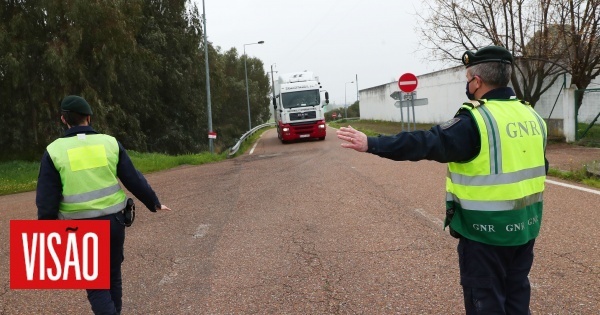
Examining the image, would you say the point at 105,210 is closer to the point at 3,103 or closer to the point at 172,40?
the point at 3,103

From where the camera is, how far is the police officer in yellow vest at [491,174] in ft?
9.21

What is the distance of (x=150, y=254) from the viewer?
6539 millimetres

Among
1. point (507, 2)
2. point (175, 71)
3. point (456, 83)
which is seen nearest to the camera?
point (507, 2)

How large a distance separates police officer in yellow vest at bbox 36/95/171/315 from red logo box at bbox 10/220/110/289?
0.27ft

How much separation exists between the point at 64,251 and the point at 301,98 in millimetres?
23802

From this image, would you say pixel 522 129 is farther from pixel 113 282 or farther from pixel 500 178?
pixel 113 282

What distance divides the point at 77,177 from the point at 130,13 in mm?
23289

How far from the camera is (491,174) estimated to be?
9.26 feet

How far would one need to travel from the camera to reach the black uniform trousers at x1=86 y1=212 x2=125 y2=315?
3711 millimetres

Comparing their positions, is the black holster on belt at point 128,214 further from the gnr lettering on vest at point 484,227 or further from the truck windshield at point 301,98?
the truck windshield at point 301,98

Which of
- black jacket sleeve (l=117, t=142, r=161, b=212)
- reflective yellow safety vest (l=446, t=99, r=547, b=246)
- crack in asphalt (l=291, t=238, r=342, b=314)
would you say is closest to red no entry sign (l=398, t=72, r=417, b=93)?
crack in asphalt (l=291, t=238, r=342, b=314)

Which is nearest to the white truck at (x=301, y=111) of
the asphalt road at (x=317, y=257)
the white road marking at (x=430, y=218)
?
the asphalt road at (x=317, y=257)

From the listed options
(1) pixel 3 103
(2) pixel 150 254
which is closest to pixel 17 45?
(1) pixel 3 103

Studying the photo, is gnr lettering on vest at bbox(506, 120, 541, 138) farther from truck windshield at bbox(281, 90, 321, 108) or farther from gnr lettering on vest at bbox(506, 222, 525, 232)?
truck windshield at bbox(281, 90, 321, 108)
